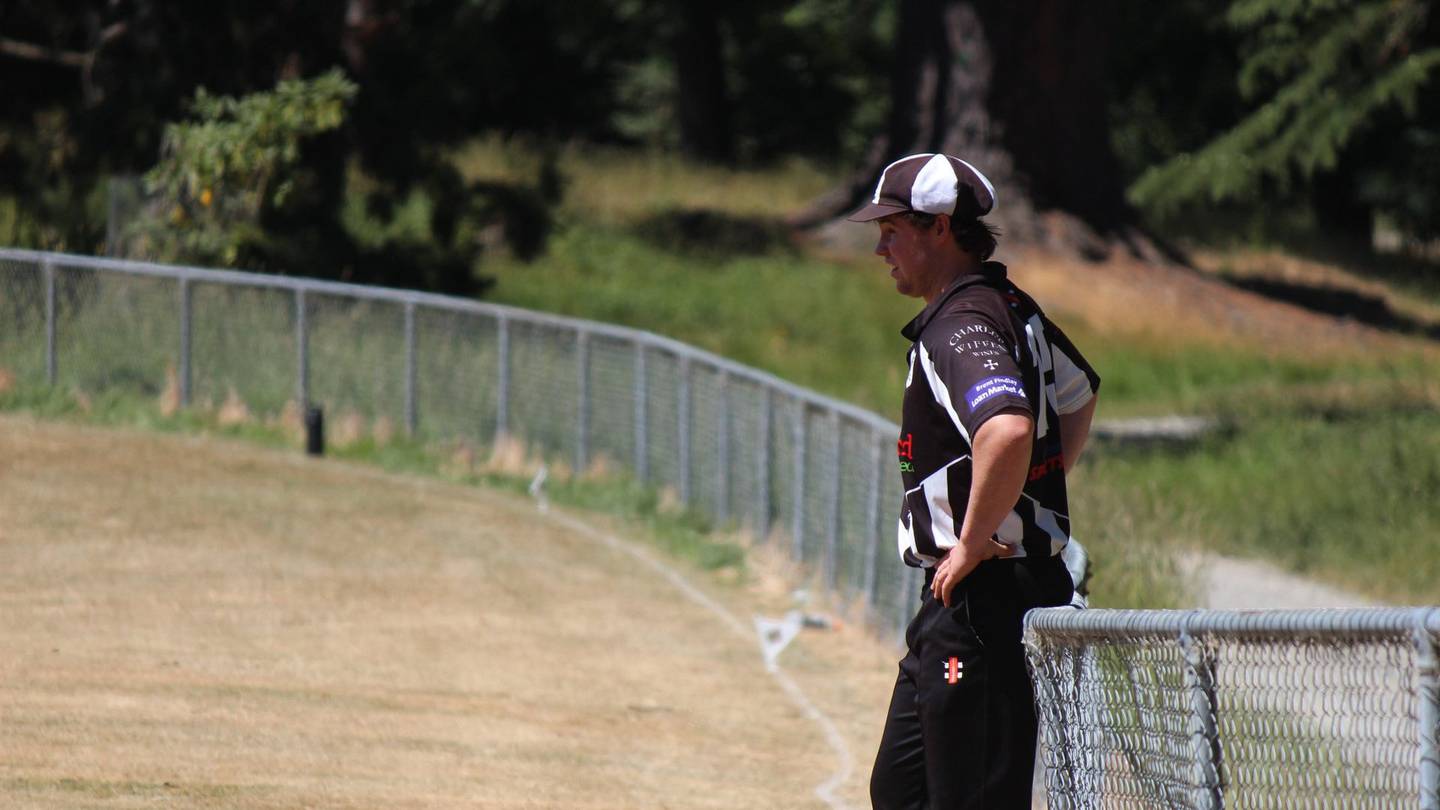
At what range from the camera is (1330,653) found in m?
4.04

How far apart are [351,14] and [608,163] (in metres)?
15.9

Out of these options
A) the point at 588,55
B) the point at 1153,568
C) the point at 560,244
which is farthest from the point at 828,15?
the point at 1153,568

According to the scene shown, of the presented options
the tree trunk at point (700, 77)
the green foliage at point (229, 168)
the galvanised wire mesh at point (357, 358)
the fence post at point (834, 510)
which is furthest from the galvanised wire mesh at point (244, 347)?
the tree trunk at point (700, 77)

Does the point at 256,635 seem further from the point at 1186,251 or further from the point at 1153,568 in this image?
the point at 1186,251

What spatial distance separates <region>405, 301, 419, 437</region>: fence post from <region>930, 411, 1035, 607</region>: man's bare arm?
12296 mm

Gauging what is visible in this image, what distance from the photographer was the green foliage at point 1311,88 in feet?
107

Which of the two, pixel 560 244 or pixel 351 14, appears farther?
pixel 560 244

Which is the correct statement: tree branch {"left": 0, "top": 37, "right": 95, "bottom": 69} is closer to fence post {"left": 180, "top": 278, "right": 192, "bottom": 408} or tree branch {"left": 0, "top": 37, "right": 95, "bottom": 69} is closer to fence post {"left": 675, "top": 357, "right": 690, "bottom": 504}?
fence post {"left": 180, "top": 278, "right": 192, "bottom": 408}

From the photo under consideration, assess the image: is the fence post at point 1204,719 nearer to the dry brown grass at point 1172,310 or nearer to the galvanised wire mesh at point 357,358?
the galvanised wire mesh at point 357,358

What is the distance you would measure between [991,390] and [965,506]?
31cm

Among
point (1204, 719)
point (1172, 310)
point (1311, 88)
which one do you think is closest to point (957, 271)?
point (1204, 719)

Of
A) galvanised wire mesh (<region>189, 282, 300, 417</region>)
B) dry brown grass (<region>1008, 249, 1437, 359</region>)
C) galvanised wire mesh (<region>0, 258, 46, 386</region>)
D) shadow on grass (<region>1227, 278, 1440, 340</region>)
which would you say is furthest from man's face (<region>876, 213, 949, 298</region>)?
shadow on grass (<region>1227, 278, 1440, 340</region>)

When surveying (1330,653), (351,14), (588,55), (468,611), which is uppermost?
(588,55)

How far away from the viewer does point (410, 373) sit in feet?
54.6
